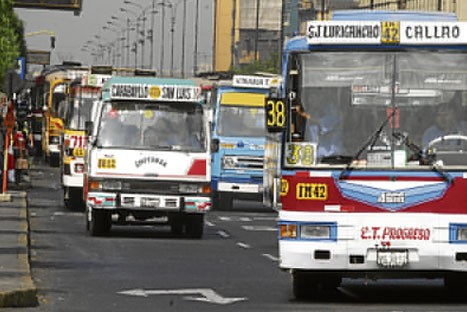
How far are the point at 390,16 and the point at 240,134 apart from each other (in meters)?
24.0

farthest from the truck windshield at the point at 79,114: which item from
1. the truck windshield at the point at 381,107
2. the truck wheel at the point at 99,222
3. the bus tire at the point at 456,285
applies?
the truck windshield at the point at 381,107

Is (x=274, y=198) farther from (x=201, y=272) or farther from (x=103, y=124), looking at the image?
(x=103, y=124)

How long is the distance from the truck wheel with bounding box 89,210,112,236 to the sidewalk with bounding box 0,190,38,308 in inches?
42.3

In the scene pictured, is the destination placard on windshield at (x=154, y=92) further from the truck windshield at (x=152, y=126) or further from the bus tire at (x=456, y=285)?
the bus tire at (x=456, y=285)

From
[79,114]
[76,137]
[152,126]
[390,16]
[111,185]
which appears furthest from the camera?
[79,114]

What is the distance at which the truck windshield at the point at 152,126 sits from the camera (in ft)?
92.2

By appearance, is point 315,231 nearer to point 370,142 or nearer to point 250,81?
point 370,142

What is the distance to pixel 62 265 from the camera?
21.7m

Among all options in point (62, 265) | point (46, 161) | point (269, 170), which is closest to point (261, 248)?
point (62, 265)

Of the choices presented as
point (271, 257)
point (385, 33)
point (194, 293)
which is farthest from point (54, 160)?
point (385, 33)

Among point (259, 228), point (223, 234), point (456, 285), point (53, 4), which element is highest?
point (53, 4)

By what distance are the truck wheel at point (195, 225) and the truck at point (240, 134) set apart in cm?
1182

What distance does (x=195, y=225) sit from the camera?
28.9 meters

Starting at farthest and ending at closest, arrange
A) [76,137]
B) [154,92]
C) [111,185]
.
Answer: [76,137], [154,92], [111,185]
